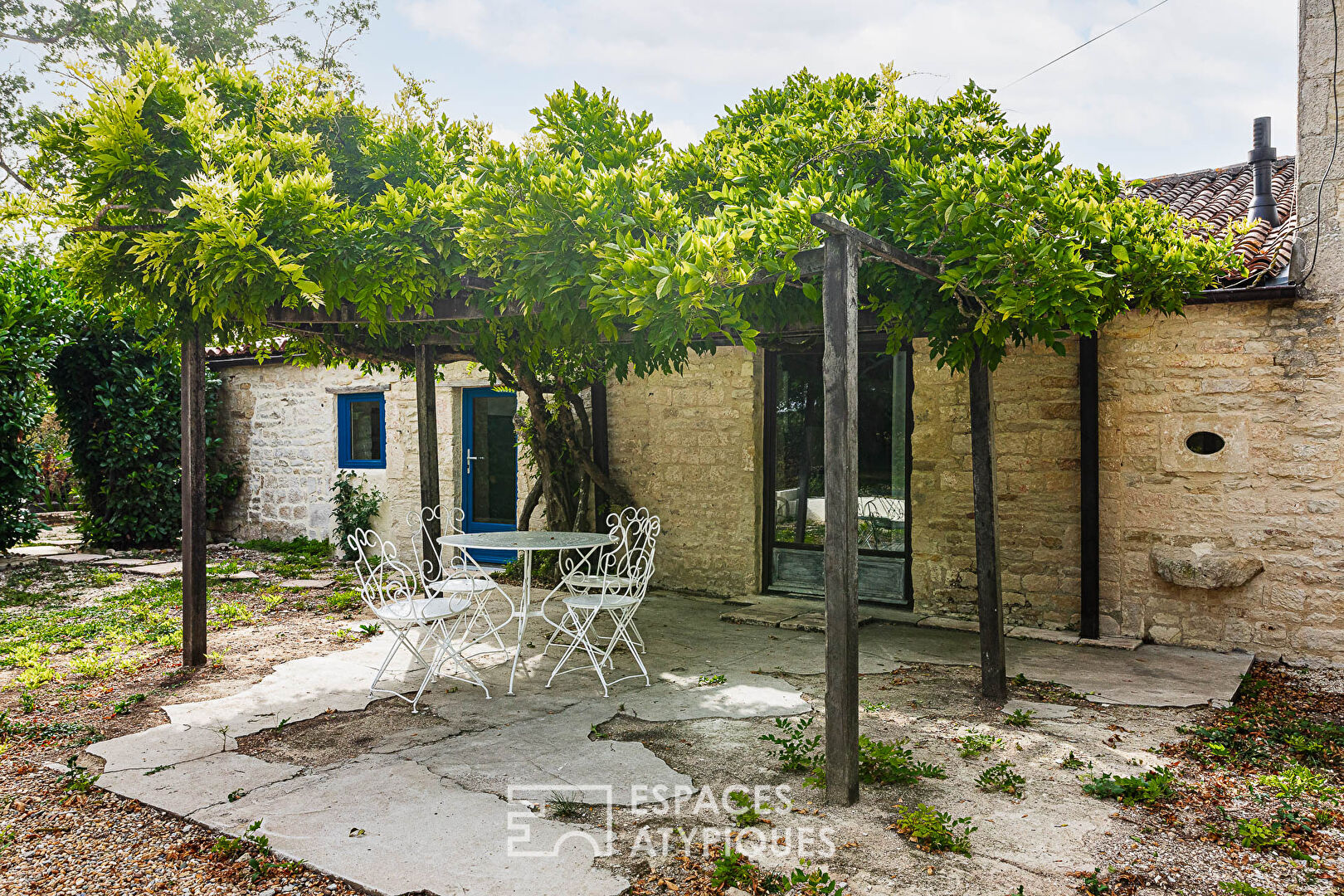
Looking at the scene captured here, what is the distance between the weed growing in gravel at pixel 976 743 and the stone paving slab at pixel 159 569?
7.92 m

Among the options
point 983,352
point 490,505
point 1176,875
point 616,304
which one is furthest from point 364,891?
point 490,505

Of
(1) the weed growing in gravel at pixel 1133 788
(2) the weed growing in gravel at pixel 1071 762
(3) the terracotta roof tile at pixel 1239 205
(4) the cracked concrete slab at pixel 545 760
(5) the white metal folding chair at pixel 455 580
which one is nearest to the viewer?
(1) the weed growing in gravel at pixel 1133 788

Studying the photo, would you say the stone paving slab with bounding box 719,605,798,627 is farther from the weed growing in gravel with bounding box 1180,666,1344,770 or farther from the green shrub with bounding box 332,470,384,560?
the green shrub with bounding box 332,470,384,560

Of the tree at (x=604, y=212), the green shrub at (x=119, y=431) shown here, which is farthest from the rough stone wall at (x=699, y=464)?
the green shrub at (x=119, y=431)

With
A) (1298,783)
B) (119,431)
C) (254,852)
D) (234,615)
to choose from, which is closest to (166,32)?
(119,431)

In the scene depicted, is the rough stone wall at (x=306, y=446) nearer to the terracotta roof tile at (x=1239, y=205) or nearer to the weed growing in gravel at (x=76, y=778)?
the weed growing in gravel at (x=76, y=778)

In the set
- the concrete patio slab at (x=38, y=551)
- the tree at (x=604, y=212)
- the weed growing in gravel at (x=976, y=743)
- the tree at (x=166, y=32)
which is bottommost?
the weed growing in gravel at (x=976, y=743)

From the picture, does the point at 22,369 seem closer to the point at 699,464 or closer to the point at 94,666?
the point at 94,666

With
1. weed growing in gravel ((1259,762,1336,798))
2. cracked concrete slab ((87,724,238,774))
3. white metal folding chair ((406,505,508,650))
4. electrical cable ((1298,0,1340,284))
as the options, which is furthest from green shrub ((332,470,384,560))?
electrical cable ((1298,0,1340,284))

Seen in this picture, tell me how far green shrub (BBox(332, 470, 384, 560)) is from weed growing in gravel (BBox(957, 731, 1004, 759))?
748cm

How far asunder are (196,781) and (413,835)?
1207 mm

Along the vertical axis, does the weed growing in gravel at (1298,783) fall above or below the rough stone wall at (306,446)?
below

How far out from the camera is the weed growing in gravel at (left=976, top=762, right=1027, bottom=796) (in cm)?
337

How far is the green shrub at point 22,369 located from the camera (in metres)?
8.71
